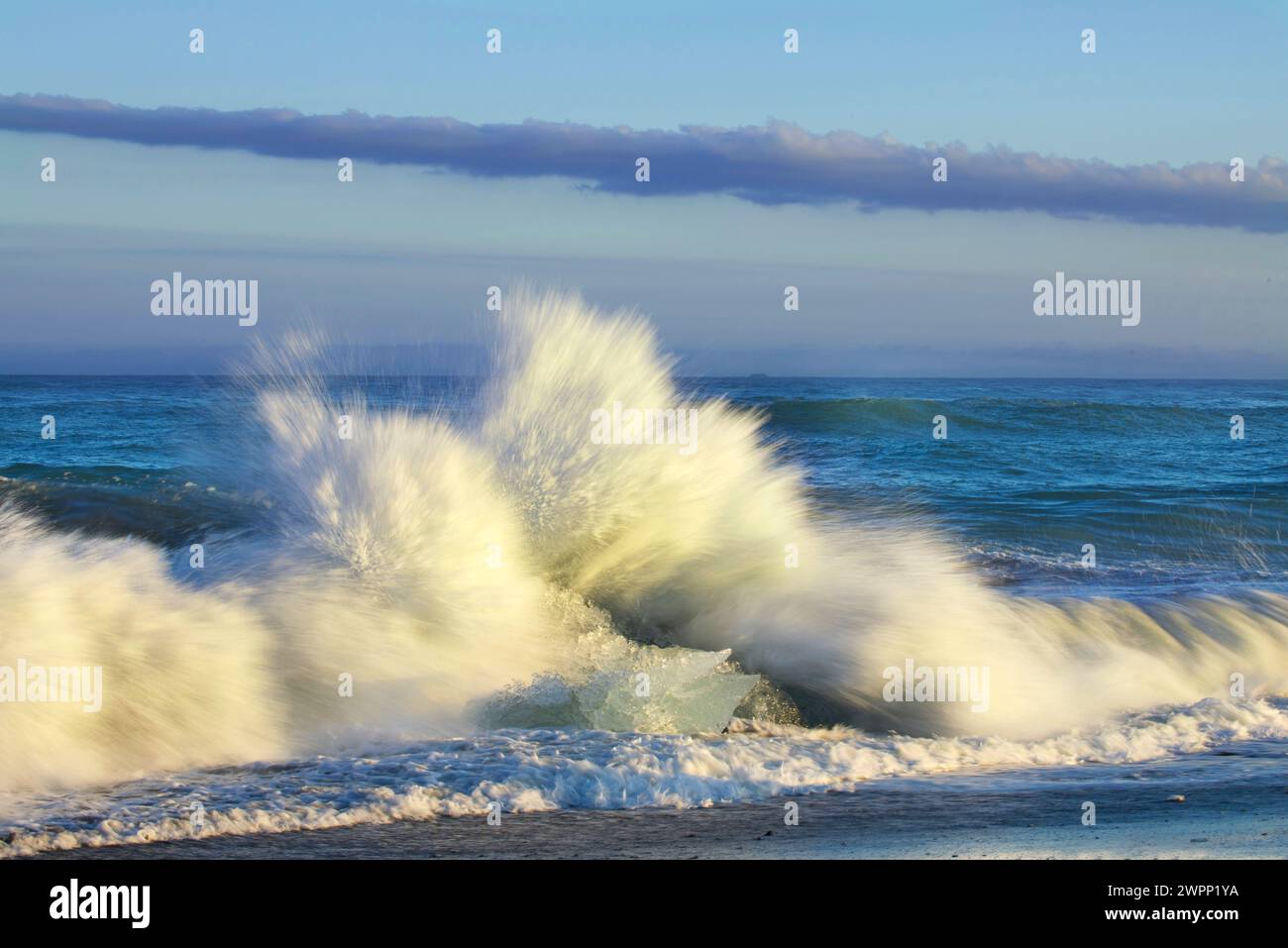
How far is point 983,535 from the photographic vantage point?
13500 millimetres

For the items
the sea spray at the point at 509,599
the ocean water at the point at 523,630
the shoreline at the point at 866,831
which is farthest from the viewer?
the sea spray at the point at 509,599

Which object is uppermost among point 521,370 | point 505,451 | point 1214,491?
point 521,370

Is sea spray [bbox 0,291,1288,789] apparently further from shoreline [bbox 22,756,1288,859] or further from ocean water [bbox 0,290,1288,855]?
shoreline [bbox 22,756,1288,859]

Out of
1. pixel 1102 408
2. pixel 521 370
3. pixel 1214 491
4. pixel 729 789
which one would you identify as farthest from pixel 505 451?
pixel 1102 408

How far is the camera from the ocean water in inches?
209

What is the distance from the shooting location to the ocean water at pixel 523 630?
5312 mm

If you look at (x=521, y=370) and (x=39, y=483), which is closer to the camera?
(x=521, y=370)

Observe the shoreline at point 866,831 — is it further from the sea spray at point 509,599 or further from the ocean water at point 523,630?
the sea spray at point 509,599

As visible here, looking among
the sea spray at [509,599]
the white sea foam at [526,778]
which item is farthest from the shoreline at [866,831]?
the sea spray at [509,599]

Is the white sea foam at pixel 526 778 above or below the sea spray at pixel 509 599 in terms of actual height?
below

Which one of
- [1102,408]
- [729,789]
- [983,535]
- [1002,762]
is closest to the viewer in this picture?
[729,789]

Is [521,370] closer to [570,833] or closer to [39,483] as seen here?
[570,833]

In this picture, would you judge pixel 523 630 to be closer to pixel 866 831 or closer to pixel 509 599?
pixel 509 599
